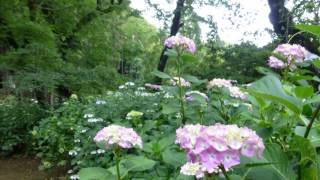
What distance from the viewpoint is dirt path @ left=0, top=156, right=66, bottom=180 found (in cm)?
615

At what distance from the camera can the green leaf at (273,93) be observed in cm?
104

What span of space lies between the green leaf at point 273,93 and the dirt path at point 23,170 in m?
4.89

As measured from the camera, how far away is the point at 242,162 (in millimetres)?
1050

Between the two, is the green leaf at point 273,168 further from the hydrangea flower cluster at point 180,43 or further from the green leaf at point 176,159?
the hydrangea flower cluster at point 180,43

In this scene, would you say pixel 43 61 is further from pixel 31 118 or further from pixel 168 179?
pixel 168 179

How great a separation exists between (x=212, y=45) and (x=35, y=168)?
24.0ft

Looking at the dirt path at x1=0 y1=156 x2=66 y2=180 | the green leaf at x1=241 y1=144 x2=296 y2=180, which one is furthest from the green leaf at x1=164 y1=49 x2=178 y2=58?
the dirt path at x1=0 y1=156 x2=66 y2=180

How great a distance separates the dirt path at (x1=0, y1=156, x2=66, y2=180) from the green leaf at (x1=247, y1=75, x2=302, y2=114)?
16.1 ft

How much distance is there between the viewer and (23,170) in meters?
6.94

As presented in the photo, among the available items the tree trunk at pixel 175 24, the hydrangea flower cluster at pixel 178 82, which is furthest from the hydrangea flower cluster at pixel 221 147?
the tree trunk at pixel 175 24

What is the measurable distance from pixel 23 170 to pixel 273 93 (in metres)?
6.36

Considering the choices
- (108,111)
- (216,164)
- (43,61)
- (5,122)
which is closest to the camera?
(216,164)

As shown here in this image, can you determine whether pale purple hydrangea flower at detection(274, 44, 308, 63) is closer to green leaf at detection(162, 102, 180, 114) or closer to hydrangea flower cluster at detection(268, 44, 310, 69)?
hydrangea flower cluster at detection(268, 44, 310, 69)

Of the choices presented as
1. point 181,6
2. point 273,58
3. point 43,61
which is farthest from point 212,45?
point 273,58
